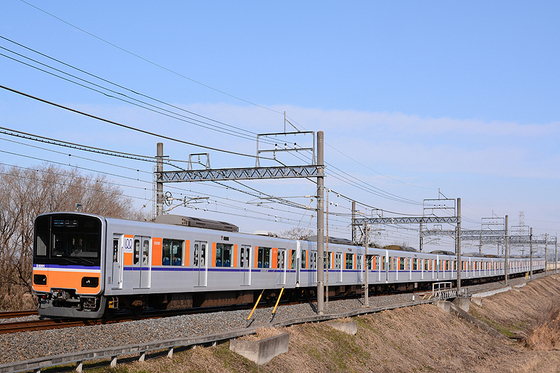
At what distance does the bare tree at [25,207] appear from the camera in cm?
3241

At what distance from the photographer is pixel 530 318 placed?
49000mm

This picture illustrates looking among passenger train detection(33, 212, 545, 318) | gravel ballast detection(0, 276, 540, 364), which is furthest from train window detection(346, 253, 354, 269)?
gravel ballast detection(0, 276, 540, 364)

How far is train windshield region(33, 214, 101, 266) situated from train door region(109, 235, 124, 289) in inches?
23.2

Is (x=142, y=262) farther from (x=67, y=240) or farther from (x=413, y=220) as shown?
(x=413, y=220)

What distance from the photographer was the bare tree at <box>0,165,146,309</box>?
106 feet

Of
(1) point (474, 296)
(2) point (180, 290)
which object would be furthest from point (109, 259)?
(1) point (474, 296)

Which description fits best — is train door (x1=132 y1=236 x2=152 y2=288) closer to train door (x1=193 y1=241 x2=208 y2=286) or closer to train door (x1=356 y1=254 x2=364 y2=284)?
train door (x1=193 y1=241 x2=208 y2=286)

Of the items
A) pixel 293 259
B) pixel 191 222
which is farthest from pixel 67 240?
pixel 293 259

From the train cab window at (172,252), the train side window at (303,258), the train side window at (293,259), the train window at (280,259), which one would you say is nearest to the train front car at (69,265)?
the train cab window at (172,252)

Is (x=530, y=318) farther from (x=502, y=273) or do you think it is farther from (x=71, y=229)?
(x=71, y=229)

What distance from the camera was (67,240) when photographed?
51.1ft

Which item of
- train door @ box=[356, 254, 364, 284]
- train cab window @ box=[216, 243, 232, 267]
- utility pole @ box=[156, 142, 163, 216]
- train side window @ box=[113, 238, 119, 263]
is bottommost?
train door @ box=[356, 254, 364, 284]

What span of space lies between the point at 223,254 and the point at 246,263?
1733 millimetres

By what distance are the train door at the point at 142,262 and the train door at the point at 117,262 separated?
57 cm
